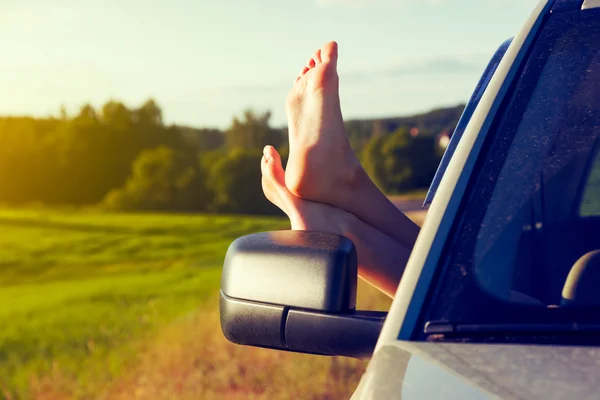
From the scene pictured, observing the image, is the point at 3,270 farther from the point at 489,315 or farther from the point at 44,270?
the point at 489,315

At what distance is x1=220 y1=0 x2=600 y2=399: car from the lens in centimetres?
130

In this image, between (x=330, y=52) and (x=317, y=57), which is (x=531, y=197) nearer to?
(x=330, y=52)

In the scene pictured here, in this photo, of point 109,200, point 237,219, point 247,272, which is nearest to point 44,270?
point 237,219

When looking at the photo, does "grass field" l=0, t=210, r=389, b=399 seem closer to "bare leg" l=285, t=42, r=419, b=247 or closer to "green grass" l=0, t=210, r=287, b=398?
"green grass" l=0, t=210, r=287, b=398

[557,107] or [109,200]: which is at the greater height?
[557,107]

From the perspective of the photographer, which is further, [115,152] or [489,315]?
[115,152]

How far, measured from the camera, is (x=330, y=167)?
2416mm

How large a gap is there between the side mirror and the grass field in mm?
3604

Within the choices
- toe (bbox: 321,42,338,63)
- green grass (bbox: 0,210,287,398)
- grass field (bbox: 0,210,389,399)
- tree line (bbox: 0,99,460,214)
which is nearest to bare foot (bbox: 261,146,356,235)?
toe (bbox: 321,42,338,63)

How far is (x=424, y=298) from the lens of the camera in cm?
143

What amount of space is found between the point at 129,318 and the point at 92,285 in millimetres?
6641

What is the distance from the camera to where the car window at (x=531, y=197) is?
145cm

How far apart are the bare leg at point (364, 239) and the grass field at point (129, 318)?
291 centimetres

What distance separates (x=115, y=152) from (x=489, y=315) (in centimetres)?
3057
